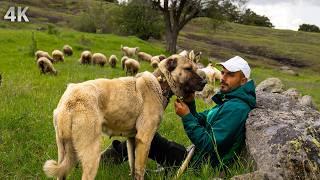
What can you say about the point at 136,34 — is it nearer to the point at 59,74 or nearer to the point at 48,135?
the point at 59,74

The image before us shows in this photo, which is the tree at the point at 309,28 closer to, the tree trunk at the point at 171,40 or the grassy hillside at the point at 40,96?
the grassy hillside at the point at 40,96

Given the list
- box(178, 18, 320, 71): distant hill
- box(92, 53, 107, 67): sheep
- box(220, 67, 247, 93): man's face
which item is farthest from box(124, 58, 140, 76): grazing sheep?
box(178, 18, 320, 71): distant hill

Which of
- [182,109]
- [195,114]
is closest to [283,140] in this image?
[182,109]

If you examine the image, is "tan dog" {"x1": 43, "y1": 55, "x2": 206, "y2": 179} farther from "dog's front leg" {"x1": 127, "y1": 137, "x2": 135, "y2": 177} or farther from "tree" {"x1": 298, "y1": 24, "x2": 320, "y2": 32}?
"tree" {"x1": 298, "y1": 24, "x2": 320, "y2": 32}

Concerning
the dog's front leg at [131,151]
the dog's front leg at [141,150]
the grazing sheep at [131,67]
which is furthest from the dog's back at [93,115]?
the grazing sheep at [131,67]

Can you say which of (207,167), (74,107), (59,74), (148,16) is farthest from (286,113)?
(148,16)

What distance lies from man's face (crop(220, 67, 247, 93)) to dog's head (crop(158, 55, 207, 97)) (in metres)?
0.42

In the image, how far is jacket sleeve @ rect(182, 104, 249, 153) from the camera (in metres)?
7.44

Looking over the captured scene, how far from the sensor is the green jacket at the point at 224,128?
747cm

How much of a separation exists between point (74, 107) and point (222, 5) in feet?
145

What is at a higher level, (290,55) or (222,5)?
(222,5)

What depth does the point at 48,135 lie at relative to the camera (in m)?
10.7

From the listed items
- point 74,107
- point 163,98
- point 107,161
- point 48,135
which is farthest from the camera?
point 48,135

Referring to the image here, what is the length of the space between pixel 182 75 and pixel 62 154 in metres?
2.20
